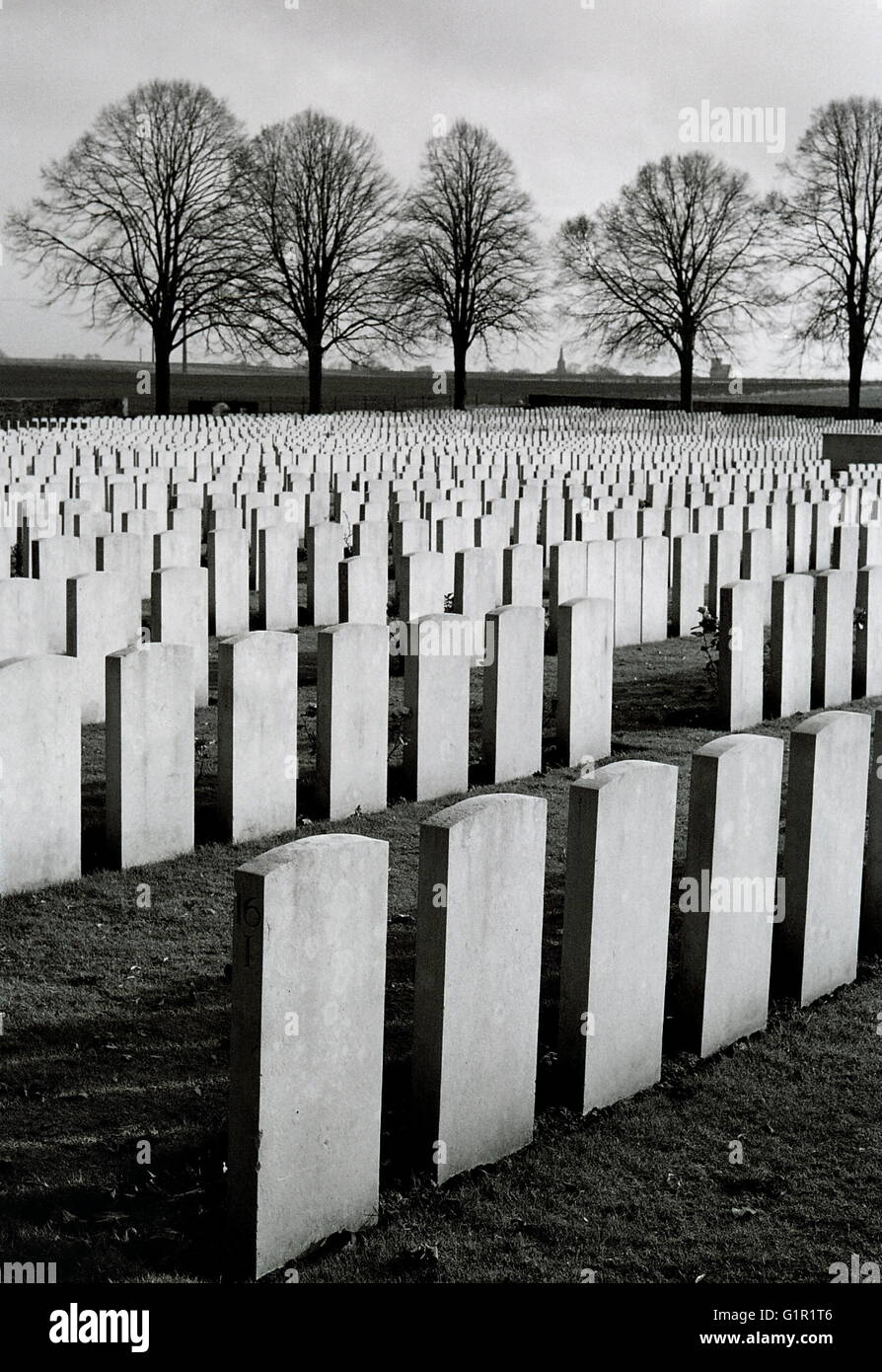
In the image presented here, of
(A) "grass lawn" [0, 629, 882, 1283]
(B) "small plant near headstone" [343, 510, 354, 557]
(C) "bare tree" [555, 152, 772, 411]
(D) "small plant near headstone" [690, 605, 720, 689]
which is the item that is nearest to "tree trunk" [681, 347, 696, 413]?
(C) "bare tree" [555, 152, 772, 411]

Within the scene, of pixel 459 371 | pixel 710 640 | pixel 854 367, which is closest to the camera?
pixel 710 640

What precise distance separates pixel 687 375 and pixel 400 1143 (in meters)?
47.6

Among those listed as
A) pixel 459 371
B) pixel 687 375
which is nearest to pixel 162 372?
pixel 459 371

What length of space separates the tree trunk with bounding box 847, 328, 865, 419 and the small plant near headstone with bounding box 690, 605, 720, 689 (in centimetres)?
3637

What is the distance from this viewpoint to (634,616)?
33.7 ft

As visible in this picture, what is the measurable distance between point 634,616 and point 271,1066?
24.4 feet

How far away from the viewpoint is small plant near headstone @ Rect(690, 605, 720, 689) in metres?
8.32

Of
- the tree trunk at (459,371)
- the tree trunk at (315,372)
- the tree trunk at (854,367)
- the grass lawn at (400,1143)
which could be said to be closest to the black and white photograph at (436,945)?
the grass lawn at (400,1143)

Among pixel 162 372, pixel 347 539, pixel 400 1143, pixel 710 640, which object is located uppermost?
pixel 162 372

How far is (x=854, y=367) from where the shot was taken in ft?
149

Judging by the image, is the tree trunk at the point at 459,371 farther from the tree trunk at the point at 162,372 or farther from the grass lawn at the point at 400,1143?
the grass lawn at the point at 400,1143

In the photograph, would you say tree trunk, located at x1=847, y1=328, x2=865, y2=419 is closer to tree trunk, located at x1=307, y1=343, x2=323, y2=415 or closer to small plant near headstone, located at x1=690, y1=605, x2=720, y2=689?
tree trunk, located at x1=307, y1=343, x2=323, y2=415

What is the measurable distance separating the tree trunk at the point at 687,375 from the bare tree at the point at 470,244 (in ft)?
17.0

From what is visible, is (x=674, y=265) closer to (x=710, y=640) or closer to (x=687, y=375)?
(x=687, y=375)
